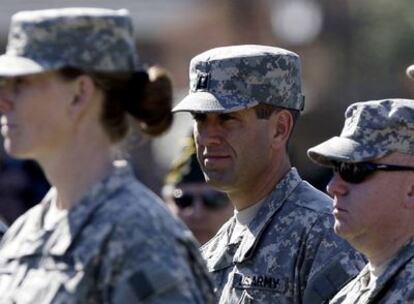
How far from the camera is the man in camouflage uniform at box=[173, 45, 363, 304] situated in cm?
741

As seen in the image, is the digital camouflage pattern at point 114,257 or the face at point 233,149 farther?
the face at point 233,149

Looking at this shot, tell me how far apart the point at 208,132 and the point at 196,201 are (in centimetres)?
298

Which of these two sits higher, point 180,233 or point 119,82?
point 119,82

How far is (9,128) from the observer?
5.74m

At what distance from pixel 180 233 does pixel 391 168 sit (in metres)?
1.62

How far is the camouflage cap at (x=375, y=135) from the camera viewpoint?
7.18m

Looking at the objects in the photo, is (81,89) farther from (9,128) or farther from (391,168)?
(391,168)

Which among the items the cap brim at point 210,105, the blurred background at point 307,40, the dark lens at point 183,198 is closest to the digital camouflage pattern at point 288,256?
the cap brim at point 210,105

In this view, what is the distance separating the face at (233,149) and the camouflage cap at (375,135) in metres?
0.46

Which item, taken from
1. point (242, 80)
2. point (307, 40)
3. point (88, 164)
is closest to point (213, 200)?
point (242, 80)

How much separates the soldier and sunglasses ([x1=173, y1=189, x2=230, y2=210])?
4.77 metres

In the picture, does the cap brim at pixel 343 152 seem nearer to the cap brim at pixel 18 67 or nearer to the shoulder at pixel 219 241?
the shoulder at pixel 219 241

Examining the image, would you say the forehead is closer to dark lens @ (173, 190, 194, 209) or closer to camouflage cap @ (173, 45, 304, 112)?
camouflage cap @ (173, 45, 304, 112)

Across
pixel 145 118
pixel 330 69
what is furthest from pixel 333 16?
pixel 145 118
